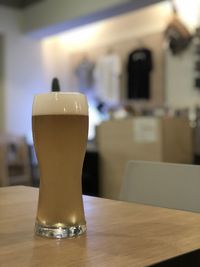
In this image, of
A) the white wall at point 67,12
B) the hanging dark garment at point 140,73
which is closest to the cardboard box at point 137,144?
the white wall at point 67,12

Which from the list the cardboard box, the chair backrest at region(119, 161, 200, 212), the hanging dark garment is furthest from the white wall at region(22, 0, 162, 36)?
the chair backrest at region(119, 161, 200, 212)

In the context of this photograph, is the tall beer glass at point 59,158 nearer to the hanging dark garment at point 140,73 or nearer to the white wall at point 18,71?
the hanging dark garment at point 140,73

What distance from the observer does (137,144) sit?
12.3 ft

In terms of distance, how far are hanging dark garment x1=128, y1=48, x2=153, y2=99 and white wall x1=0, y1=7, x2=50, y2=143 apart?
4.32ft

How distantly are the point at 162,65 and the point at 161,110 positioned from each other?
A: 0.56 m

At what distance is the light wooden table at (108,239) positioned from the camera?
0.56m

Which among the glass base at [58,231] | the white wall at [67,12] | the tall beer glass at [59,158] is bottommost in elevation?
the glass base at [58,231]

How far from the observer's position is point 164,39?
5.20m

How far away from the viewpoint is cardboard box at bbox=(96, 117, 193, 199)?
3.60 metres

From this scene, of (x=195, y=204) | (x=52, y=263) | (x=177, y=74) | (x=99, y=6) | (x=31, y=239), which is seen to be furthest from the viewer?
(x=177, y=74)

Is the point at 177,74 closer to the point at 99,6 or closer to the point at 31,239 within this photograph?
the point at 99,6

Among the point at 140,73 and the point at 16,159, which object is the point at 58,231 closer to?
the point at 16,159

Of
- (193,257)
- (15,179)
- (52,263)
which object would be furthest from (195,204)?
(15,179)

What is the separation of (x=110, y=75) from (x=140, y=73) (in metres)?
0.50
